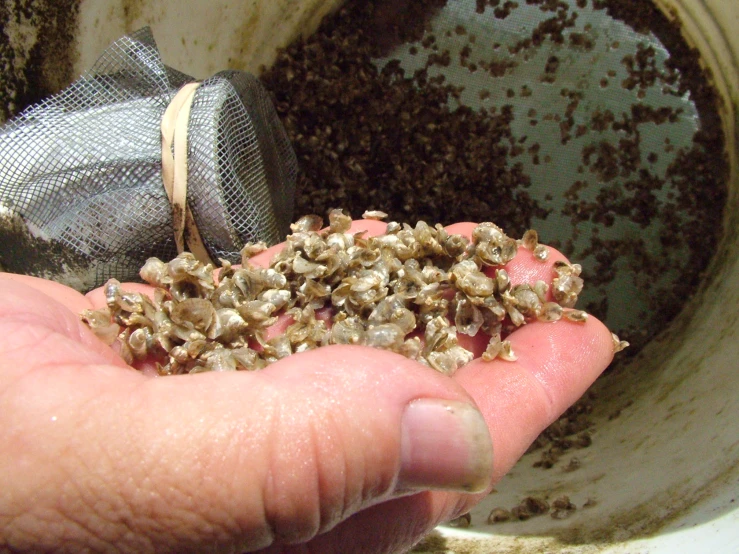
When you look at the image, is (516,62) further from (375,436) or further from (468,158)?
(375,436)

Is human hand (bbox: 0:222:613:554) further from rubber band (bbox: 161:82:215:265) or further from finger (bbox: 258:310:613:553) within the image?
rubber band (bbox: 161:82:215:265)

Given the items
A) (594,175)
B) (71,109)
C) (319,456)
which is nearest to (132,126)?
(71,109)

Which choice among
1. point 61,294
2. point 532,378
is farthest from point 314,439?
point 61,294

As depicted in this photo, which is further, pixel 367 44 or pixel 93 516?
pixel 367 44

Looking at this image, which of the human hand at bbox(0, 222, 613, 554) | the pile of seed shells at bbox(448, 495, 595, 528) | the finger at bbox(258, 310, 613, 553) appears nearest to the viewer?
the human hand at bbox(0, 222, 613, 554)

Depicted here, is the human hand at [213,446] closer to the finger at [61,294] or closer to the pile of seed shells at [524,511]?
the finger at [61,294]

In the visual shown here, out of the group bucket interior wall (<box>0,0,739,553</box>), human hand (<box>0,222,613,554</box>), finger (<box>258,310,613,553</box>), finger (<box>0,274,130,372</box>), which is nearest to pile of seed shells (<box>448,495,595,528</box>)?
bucket interior wall (<box>0,0,739,553</box>)

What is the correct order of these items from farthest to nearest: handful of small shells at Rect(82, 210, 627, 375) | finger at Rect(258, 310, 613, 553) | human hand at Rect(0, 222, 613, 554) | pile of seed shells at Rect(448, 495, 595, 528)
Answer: pile of seed shells at Rect(448, 495, 595, 528)
handful of small shells at Rect(82, 210, 627, 375)
finger at Rect(258, 310, 613, 553)
human hand at Rect(0, 222, 613, 554)
